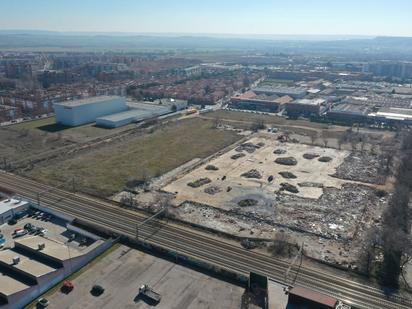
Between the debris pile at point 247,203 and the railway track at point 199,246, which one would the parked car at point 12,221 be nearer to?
the railway track at point 199,246

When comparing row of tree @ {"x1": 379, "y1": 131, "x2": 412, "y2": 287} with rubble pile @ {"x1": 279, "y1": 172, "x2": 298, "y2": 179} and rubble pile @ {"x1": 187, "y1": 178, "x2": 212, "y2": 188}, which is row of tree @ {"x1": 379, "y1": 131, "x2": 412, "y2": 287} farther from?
rubble pile @ {"x1": 187, "y1": 178, "x2": 212, "y2": 188}

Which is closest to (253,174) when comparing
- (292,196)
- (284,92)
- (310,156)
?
(292,196)

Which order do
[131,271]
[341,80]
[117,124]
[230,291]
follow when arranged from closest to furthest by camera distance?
[230,291]
[131,271]
[117,124]
[341,80]

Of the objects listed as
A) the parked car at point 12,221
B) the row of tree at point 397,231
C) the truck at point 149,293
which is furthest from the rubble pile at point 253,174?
the parked car at point 12,221

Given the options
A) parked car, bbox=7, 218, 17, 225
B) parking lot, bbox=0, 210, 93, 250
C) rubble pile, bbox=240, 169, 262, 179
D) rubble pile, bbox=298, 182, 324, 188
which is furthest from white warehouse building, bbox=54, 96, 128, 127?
rubble pile, bbox=298, 182, 324, 188

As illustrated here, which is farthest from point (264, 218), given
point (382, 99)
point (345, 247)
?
point (382, 99)

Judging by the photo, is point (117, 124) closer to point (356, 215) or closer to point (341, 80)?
point (356, 215)
